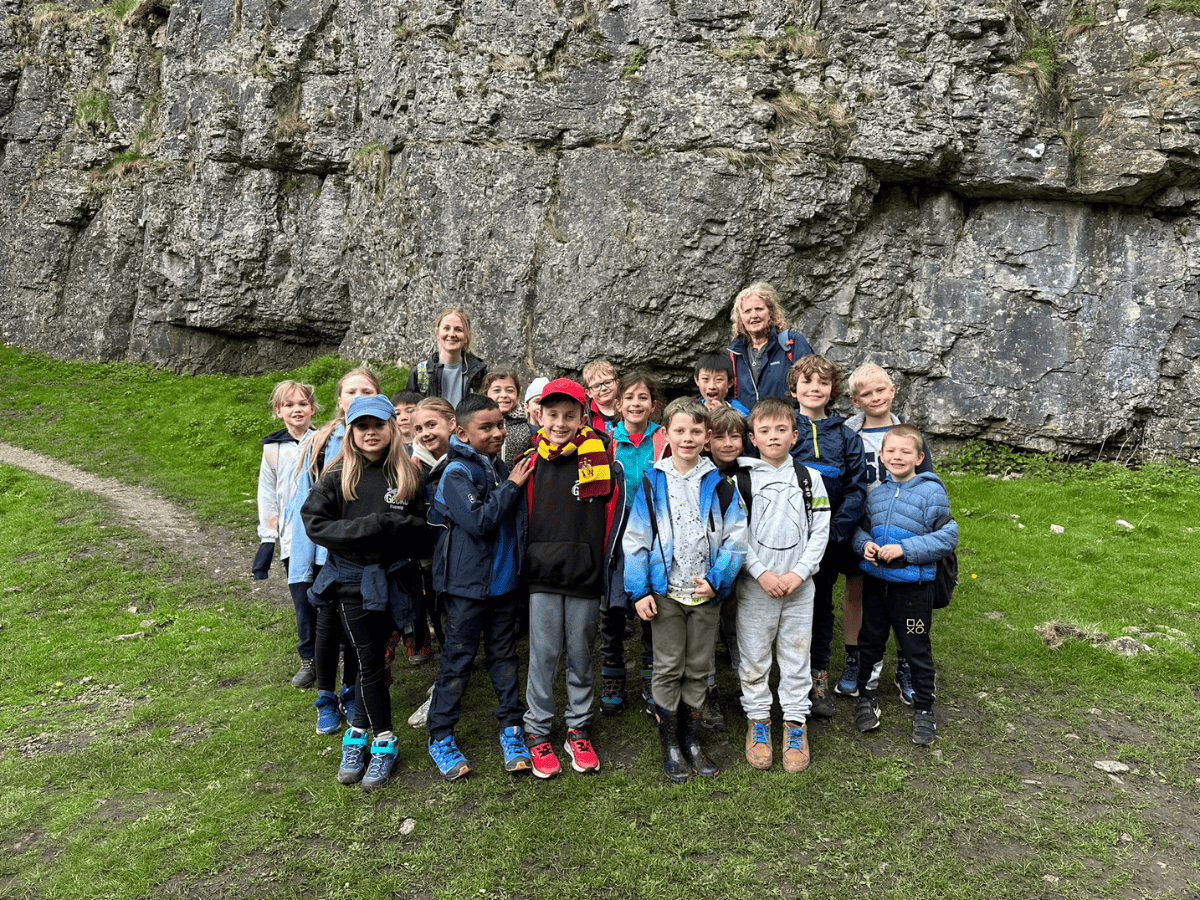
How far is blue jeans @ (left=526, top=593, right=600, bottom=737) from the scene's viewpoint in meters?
5.34

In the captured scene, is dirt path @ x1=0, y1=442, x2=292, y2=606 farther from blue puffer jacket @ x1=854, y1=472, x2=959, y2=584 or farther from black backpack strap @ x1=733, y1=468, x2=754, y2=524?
blue puffer jacket @ x1=854, y1=472, x2=959, y2=584

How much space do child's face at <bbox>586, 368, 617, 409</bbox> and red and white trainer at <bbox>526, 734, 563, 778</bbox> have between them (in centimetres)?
302

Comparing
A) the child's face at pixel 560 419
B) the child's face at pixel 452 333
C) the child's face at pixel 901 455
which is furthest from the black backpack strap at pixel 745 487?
the child's face at pixel 452 333

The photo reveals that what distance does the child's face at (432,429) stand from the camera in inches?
232

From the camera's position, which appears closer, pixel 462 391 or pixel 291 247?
pixel 462 391

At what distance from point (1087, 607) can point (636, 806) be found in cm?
637

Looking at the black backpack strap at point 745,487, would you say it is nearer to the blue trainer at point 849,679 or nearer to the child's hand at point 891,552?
the child's hand at point 891,552

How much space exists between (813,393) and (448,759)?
4.01 meters

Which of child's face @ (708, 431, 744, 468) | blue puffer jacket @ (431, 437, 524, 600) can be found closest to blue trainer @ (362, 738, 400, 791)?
blue puffer jacket @ (431, 437, 524, 600)

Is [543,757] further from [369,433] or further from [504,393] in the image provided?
[504,393]

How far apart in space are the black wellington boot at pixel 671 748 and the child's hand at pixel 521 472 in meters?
1.99

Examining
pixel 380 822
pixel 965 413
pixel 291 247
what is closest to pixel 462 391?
pixel 380 822

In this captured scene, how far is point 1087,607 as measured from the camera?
8.30 metres

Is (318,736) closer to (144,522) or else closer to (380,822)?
(380,822)
